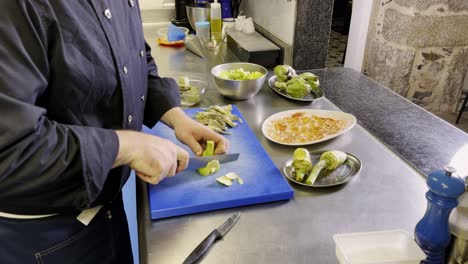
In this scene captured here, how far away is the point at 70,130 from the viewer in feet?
1.93

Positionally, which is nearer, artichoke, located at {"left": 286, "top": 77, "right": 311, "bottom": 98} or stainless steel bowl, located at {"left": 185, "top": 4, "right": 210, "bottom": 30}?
artichoke, located at {"left": 286, "top": 77, "right": 311, "bottom": 98}

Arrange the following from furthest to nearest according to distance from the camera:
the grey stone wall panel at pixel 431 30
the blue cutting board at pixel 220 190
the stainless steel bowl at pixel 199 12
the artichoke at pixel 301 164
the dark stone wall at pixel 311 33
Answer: the grey stone wall panel at pixel 431 30, the stainless steel bowl at pixel 199 12, the dark stone wall at pixel 311 33, the artichoke at pixel 301 164, the blue cutting board at pixel 220 190

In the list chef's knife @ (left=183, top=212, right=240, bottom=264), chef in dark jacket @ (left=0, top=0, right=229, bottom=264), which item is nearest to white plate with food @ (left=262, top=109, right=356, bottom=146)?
chef in dark jacket @ (left=0, top=0, right=229, bottom=264)

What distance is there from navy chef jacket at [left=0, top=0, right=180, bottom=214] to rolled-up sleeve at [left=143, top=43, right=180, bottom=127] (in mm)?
182

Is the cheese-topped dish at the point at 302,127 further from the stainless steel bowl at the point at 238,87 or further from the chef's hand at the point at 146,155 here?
the chef's hand at the point at 146,155

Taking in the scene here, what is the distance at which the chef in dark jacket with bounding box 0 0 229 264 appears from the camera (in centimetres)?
52

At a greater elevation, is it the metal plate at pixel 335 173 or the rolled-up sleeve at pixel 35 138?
the rolled-up sleeve at pixel 35 138

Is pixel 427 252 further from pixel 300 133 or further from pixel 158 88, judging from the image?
pixel 158 88

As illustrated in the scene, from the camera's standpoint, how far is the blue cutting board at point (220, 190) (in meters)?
0.74

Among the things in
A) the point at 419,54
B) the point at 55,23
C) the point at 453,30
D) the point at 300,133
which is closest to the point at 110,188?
the point at 55,23

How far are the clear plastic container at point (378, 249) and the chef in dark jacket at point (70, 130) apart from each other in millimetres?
332

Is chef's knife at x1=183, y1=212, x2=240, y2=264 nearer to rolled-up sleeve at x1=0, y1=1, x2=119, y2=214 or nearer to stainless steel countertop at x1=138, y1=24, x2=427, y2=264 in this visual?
stainless steel countertop at x1=138, y1=24, x2=427, y2=264

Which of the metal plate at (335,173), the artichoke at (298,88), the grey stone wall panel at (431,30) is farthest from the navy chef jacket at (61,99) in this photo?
the grey stone wall panel at (431,30)

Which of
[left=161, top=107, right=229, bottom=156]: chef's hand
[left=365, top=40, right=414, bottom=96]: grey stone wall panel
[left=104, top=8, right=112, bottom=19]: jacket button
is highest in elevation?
[left=104, top=8, right=112, bottom=19]: jacket button
